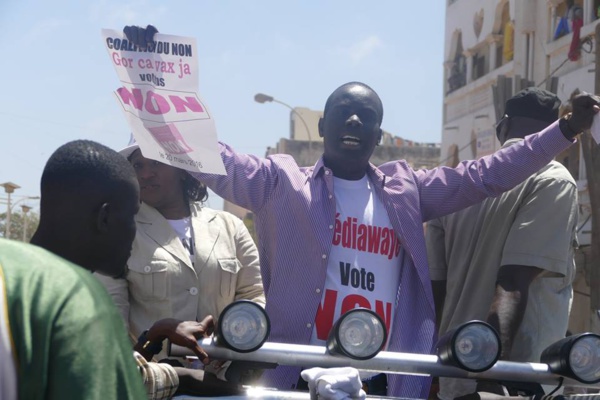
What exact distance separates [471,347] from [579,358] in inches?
14.0

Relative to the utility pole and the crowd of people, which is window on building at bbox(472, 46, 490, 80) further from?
the crowd of people

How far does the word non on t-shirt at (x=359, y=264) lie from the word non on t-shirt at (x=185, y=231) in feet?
2.31

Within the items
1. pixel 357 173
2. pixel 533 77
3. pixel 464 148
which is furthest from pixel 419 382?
pixel 464 148

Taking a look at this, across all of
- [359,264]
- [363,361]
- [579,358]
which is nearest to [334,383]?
[363,361]

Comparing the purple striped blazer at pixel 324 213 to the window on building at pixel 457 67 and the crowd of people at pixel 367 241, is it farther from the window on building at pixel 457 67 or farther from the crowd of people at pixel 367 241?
the window on building at pixel 457 67

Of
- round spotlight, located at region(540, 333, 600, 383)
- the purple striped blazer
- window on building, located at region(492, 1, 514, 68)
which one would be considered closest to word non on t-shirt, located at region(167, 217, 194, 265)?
the purple striped blazer

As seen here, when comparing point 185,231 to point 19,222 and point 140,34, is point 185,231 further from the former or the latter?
point 19,222

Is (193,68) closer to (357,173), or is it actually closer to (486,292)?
(357,173)

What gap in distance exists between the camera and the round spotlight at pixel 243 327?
9.42 ft

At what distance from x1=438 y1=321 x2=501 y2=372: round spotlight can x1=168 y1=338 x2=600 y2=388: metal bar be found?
0.04 meters

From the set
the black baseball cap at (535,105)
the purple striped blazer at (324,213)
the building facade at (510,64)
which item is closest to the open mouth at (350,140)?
the purple striped blazer at (324,213)

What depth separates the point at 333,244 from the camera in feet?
12.6

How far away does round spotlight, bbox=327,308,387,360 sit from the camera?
291 cm

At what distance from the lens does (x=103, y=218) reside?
79.5 inches
